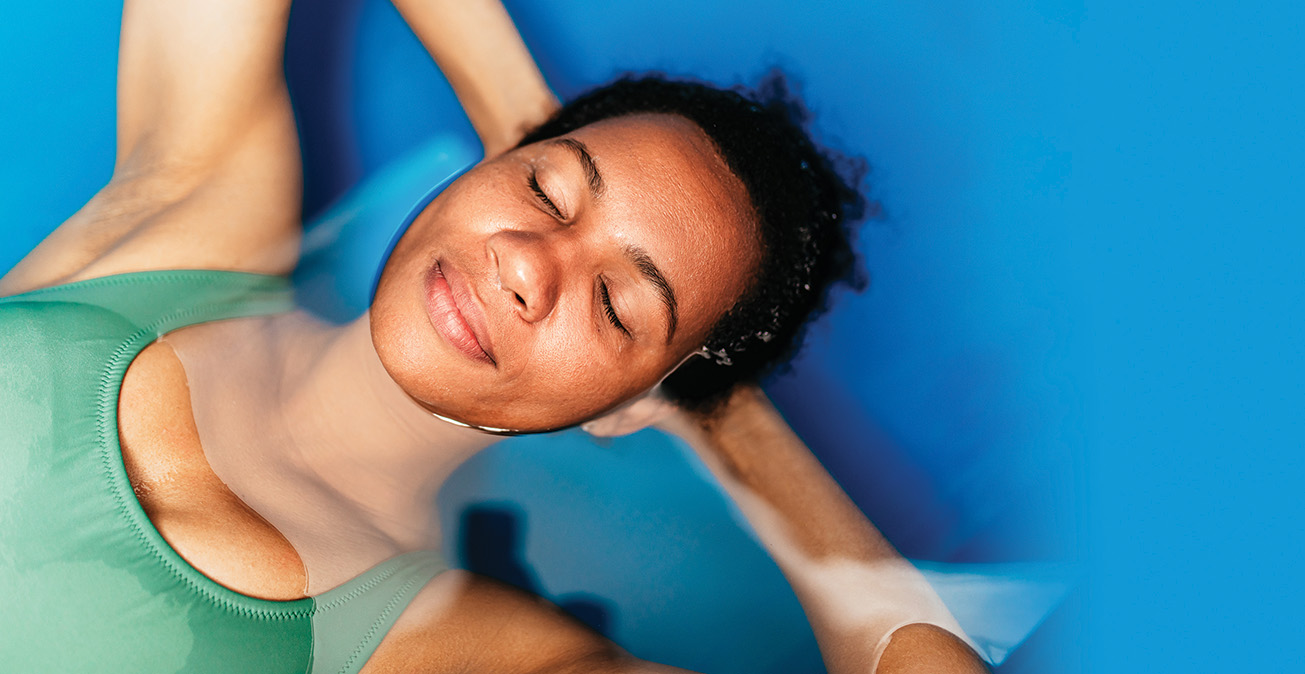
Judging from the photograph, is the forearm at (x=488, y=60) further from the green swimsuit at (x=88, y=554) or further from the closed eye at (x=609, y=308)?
the green swimsuit at (x=88, y=554)

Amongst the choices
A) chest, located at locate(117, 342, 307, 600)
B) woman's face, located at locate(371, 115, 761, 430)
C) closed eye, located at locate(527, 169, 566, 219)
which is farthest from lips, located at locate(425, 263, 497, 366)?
chest, located at locate(117, 342, 307, 600)

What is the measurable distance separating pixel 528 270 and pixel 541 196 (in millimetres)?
132

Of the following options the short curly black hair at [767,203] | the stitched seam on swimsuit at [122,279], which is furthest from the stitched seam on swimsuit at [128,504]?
the short curly black hair at [767,203]

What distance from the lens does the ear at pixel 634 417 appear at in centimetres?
128

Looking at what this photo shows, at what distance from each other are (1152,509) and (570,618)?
0.98m

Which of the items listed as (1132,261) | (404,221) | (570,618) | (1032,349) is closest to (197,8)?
(404,221)

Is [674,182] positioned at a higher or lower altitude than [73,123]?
higher

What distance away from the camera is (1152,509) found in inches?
50.1

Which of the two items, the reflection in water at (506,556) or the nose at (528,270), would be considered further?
the reflection in water at (506,556)

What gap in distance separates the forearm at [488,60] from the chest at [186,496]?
0.66 m

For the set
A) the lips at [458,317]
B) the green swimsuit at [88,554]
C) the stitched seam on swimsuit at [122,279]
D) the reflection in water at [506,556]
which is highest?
the lips at [458,317]

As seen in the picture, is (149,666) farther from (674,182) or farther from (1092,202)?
(1092,202)

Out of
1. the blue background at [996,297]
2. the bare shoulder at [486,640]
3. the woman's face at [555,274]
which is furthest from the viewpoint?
the blue background at [996,297]

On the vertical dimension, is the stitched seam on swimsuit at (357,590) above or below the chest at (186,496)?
below
